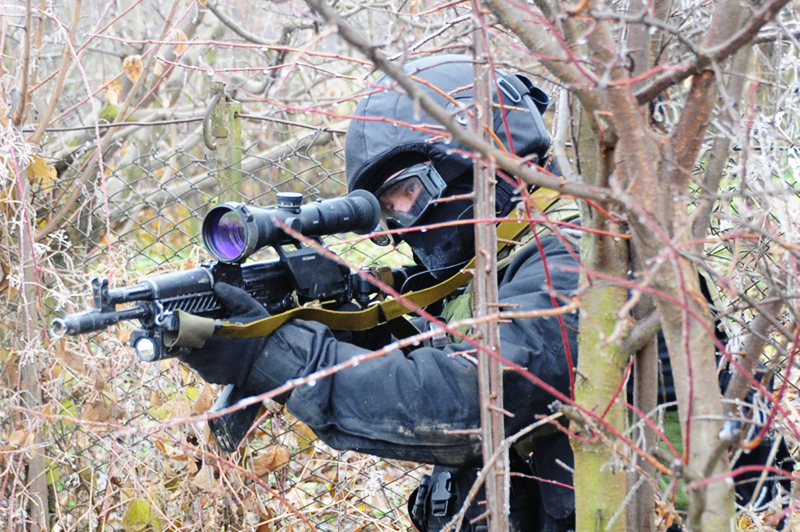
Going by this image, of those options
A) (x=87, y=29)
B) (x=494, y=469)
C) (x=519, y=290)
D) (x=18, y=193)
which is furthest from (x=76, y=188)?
(x=87, y=29)

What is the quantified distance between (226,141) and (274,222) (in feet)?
4.06

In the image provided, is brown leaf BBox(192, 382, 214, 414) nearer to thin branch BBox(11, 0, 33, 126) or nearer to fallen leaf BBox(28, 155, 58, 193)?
fallen leaf BBox(28, 155, 58, 193)

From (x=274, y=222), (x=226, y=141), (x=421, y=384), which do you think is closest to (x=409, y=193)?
(x=274, y=222)

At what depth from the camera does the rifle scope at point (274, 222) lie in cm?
186

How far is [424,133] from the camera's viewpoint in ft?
7.30

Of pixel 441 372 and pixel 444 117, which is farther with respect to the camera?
pixel 441 372

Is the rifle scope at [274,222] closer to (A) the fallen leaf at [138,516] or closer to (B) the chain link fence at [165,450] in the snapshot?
(B) the chain link fence at [165,450]

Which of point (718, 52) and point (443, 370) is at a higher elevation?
point (718, 52)

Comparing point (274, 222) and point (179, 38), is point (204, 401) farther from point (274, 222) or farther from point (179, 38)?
point (179, 38)

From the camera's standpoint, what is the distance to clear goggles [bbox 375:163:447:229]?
7.18 ft

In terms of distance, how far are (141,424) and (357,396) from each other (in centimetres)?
182

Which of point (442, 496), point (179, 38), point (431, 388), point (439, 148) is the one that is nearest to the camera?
point (431, 388)

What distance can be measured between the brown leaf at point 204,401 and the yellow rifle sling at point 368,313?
0.83 metres

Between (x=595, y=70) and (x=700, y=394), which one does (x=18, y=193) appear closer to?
(x=595, y=70)
